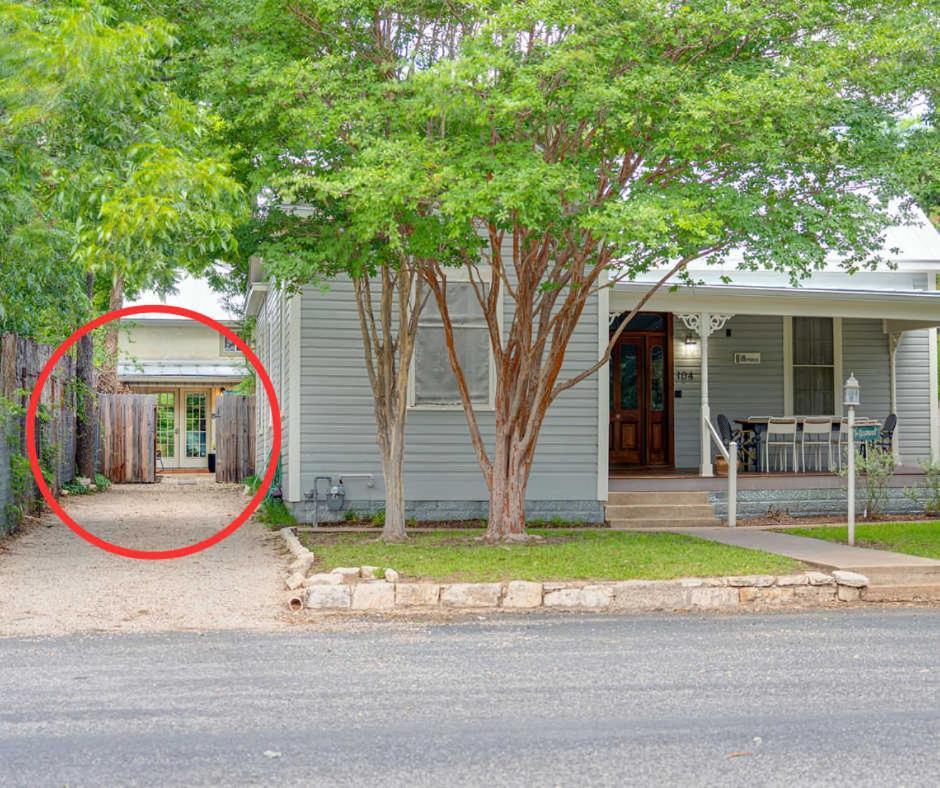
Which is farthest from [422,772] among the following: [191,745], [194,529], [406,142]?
[194,529]

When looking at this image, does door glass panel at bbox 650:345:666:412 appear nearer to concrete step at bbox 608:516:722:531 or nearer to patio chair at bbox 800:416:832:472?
patio chair at bbox 800:416:832:472

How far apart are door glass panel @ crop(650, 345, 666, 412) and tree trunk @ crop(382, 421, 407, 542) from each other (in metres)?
6.74

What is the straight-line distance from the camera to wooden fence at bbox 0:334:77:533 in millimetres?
13141

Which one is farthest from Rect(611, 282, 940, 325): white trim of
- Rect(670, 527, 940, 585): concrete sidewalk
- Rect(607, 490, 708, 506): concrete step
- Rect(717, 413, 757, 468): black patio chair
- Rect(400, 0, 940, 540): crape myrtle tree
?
Rect(400, 0, 940, 540): crape myrtle tree

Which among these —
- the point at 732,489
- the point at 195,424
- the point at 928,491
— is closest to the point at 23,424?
the point at 732,489

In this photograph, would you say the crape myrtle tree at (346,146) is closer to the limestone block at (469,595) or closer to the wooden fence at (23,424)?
the limestone block at (469,595)

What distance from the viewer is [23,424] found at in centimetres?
1492

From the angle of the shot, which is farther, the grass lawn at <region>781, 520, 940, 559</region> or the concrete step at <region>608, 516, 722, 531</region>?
the concrete step at <region>608, 516, 722, 531</region>

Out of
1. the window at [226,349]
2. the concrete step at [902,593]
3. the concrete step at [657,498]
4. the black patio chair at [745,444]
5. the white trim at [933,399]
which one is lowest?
the concrete step at [902,593]

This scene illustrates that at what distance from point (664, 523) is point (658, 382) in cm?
401

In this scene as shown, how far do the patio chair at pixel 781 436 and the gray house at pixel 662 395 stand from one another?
2.2 inches

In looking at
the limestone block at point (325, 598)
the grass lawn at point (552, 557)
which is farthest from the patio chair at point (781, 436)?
the limestone block at point (325, 598)

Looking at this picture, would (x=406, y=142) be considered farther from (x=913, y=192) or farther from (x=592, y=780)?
(x=592, y=780)

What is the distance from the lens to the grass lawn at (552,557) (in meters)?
10.0
